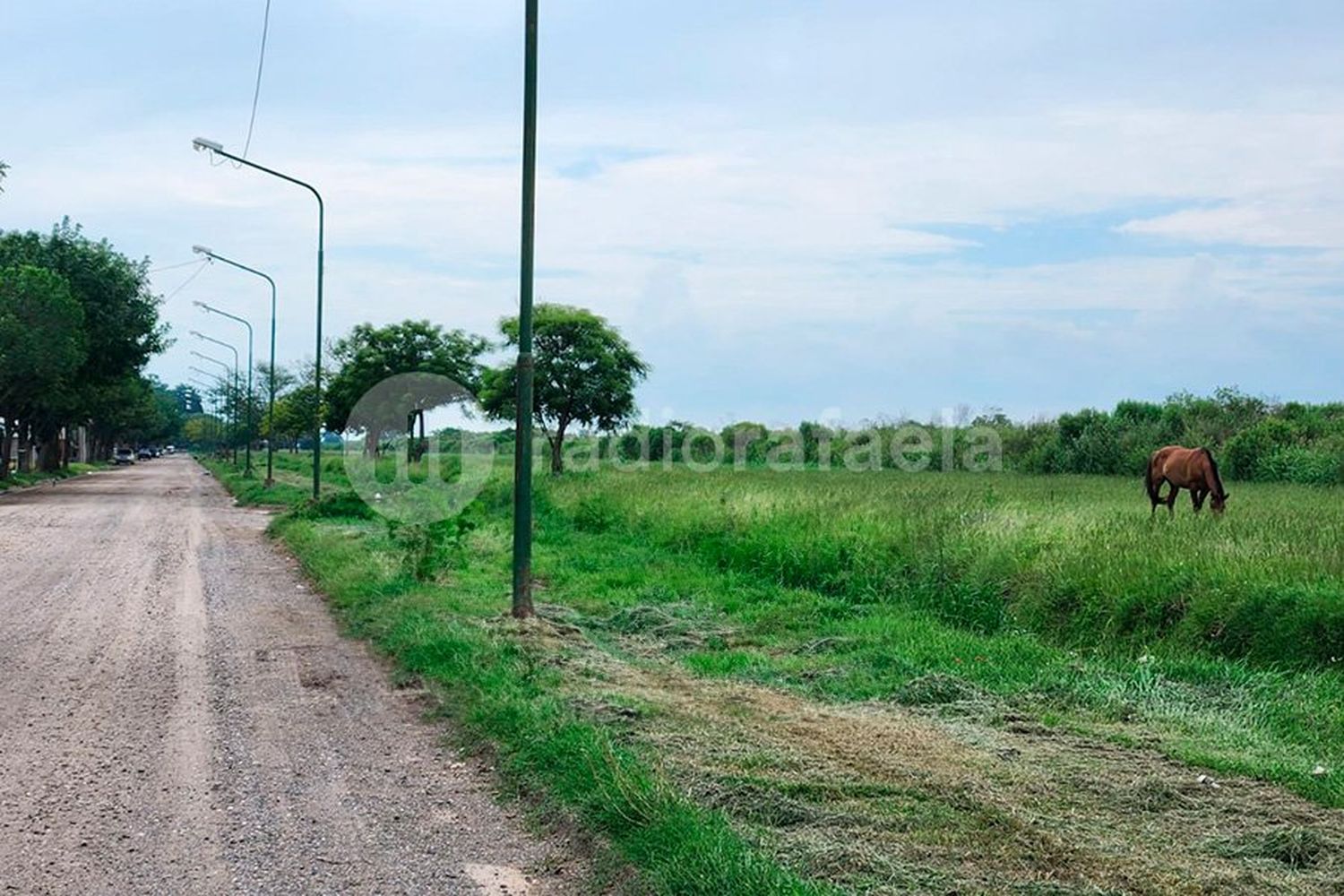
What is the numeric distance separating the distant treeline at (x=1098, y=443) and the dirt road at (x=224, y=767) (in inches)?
1085

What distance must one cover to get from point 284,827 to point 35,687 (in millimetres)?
4658

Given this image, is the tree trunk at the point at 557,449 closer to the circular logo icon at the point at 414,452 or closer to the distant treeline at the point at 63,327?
the circular logo icon at the point at 414,452

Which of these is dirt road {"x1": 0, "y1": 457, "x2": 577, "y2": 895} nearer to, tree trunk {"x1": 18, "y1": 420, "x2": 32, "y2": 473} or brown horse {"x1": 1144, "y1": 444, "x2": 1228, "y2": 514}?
brown horse {"x1": 1144, "y1": 444, "x2": 1228, "y2": 514}

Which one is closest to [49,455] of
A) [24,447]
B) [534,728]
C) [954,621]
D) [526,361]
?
[24,447]

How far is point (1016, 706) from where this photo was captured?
8844mm

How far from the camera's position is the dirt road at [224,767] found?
586 centimetres

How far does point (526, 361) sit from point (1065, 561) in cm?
563

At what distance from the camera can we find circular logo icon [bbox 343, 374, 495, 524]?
3189 cm

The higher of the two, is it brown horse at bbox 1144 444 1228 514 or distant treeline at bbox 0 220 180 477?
distant treeline at bbox 0 220 180 477

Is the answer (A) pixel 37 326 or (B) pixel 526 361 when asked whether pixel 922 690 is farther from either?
(A) pixel 37 326

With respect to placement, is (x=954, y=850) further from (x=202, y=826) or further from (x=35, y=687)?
(x=35, y=687)

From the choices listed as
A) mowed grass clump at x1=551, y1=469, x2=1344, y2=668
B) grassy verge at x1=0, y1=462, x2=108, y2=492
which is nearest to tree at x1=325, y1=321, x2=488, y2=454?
grassy verge at x1=0, y1=462, x2=108, y2=492

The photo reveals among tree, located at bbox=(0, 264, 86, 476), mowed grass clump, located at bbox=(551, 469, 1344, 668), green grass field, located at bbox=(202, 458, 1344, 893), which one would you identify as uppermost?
tree, located at bbox=(0, 264, 86, 476)

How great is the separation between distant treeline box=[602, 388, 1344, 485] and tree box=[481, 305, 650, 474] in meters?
8.02
